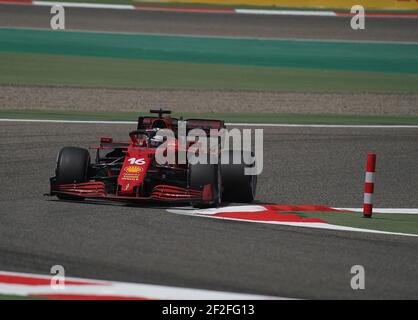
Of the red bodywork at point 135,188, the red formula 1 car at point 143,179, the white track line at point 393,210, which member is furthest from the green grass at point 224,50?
the red bodywork at point 135,188

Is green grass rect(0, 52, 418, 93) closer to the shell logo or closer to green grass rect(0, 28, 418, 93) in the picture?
green grass rect(0, 28, 418, 93)

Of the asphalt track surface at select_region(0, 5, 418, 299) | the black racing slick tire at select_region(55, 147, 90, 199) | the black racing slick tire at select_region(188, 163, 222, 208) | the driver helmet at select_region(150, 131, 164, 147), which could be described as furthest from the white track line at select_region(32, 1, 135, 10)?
the black racing slick tire at select_region(188, 163, 222, 208)

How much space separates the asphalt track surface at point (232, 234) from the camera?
9.10 metres

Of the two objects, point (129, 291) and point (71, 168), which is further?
point (71, 168)

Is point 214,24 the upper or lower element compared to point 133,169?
upper

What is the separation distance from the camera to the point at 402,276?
30.7 ft

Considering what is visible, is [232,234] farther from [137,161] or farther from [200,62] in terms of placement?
[200,62]

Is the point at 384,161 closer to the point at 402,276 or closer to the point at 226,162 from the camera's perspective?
the point at 226,162

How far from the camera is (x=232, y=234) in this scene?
11109 millimetres

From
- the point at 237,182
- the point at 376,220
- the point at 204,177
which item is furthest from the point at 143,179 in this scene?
the point at 376,220

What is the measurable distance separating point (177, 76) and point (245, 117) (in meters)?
5.40

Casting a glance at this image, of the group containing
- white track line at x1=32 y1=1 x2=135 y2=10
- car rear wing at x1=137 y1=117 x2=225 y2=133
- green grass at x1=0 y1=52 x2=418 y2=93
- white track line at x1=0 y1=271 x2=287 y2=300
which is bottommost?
white track line at x1=0 y1=271 x2=287 y2=300

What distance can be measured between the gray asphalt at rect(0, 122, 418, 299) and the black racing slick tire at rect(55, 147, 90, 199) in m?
0.31

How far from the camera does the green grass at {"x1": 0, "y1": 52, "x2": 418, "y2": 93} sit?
1037 inches
